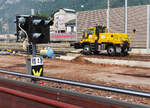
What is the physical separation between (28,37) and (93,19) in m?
24.2

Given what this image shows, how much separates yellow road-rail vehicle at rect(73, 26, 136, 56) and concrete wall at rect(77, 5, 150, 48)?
4949 millimetres

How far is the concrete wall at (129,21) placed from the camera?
994 inches

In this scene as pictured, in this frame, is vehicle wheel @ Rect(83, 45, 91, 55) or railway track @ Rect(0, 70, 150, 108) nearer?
railway track @ Rect(0, 70, 150, 108)

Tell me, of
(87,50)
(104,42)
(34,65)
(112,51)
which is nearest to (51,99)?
(34,65)

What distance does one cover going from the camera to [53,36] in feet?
137

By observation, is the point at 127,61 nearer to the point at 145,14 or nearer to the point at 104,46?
the point at 104,46

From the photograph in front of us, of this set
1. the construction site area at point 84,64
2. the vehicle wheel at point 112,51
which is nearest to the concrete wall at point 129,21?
the construction site area at point 84,64

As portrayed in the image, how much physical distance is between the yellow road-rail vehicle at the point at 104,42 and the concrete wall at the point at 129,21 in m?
4.95

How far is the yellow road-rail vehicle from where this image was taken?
20.3 m

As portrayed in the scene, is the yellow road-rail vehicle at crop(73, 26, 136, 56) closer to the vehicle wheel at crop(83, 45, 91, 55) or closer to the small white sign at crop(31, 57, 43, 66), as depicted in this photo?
the vehicle wheel at crop(83, 45, 91, 55)

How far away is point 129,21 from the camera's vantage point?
26.8 metres

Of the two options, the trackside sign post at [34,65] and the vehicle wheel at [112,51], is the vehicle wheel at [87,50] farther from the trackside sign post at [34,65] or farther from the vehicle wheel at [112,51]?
the trackside sign post at [34,65]

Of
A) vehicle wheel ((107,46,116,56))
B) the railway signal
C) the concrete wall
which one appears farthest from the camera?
the concrete wall

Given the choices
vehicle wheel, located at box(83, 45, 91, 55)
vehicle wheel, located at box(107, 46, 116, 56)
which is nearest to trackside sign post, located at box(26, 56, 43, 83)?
vehicle wheel, located at box(107, 46, 116, 56)
